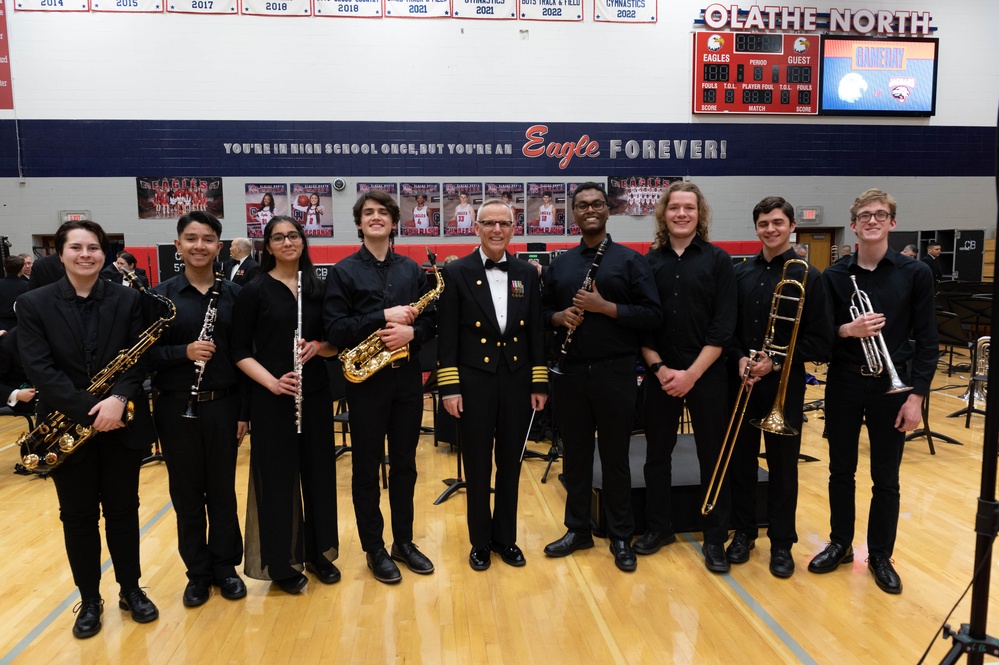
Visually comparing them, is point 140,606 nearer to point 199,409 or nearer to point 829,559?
point 199,409

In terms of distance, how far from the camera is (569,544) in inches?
146

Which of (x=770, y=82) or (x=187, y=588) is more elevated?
(x=770, y=82)

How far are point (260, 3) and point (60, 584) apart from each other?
10107 mm

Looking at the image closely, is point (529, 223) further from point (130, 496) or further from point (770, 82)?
point (130, 496)

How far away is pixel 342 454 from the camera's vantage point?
603cm

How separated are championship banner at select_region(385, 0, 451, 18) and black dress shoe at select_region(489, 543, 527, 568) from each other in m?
10.0

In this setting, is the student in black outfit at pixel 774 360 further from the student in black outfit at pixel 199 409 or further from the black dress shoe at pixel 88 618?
the black dress shoe at pixel 88 618

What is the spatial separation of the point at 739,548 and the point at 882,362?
1.30 meters

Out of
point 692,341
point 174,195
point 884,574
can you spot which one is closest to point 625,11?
point 174,195

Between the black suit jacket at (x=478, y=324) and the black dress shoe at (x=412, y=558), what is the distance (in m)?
0.93

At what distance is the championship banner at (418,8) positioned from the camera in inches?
428

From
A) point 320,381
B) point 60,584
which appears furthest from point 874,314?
point 60,584

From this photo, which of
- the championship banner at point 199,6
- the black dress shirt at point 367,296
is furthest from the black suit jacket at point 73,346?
the championship banner at point 199,6

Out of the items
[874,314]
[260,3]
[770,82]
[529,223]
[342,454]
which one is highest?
[260,3]
